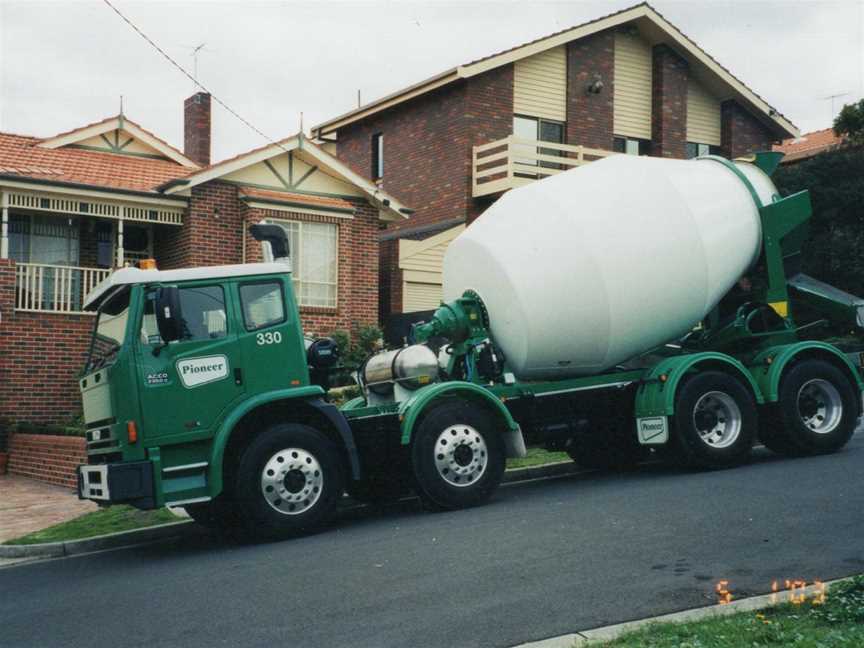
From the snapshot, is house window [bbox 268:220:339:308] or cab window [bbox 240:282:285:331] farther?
house window [bbox 268:220:339:308]

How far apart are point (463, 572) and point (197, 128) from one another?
71.4 ft

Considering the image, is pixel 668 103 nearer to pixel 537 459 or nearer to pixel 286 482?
pixel 537 459

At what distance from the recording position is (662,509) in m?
8.95

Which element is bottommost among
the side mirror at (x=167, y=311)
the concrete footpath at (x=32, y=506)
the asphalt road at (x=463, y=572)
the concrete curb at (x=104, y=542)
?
the concrete footpath at (x=32, y=506)

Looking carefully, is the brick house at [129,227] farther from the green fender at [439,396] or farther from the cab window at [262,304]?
the green fender at [439,396]

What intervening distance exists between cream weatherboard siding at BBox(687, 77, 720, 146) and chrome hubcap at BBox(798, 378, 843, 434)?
61.6 ft

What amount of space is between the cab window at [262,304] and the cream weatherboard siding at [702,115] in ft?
73.9

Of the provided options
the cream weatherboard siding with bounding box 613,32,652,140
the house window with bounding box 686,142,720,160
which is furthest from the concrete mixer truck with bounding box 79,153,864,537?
the house window with bounding box 686,142,720,160

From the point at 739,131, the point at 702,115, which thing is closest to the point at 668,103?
the point at 702,115

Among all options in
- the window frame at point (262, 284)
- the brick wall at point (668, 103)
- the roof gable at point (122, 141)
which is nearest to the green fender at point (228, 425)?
the window frame at point (262, 284)

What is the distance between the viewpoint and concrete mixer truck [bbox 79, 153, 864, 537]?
352 inches

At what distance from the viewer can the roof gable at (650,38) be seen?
25172 mm

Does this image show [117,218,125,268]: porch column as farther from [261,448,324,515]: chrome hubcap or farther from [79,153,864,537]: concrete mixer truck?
[261,448,324,515]: chrome hubcap

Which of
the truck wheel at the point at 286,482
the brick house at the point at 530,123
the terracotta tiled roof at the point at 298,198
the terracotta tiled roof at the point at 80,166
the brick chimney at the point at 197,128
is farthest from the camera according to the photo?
the brick chimney at the point at 197,128
